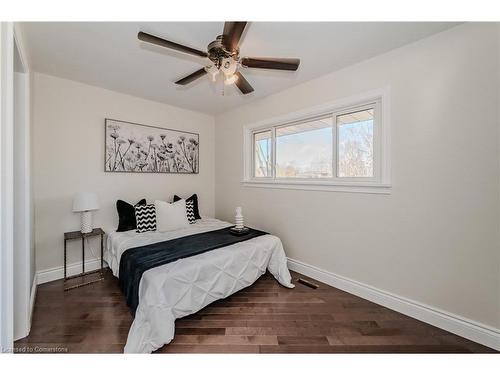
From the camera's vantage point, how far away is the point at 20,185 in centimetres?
159

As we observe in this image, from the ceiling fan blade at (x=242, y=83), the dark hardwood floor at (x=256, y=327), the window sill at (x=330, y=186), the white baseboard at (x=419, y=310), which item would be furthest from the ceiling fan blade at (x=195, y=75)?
the white baseboard at (x=419, y=310)

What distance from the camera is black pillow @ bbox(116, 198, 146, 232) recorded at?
8.84 ft

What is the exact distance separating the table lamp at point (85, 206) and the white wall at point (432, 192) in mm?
→ 2614

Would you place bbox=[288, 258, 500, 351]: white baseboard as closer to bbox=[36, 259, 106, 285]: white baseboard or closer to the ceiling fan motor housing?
the ceiling fan motor housing

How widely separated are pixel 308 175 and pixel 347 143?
1.96 ft

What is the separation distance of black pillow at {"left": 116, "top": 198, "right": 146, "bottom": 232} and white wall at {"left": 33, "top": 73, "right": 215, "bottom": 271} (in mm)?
203

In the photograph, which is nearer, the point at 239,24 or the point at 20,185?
the point at 239,24

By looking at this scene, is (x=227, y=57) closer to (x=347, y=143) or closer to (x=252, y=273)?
(x=347, y=143)

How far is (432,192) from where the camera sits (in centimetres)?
172

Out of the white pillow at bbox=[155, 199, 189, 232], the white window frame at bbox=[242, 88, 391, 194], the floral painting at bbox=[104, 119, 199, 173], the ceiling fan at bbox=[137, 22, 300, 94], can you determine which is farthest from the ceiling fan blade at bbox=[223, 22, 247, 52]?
the floral painting at bbox=[104, 119, 199, 173]

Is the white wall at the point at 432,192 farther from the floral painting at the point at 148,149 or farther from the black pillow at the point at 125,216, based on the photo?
the black pillow at the point at 125,216

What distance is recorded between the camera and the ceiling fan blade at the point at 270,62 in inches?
61.0

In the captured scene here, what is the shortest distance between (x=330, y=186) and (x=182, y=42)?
2006 millimetres
